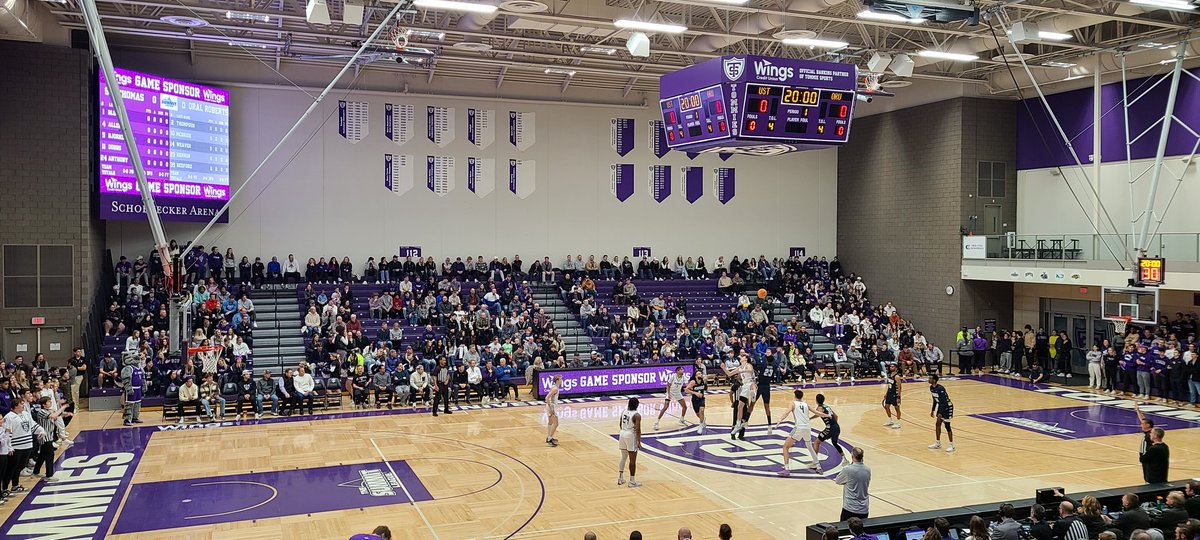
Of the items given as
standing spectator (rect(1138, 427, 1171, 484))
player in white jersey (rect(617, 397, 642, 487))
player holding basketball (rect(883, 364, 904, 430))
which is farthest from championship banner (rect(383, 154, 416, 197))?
standing spectator (rect(1138, 427, 1171, 484))

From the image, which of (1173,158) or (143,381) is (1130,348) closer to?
(1173,158)

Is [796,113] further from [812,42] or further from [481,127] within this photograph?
[481,127]

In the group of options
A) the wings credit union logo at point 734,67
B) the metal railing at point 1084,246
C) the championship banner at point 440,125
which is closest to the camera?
the wings credit union logo at point 734,67

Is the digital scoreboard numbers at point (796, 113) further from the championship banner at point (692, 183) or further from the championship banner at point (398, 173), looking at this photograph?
the championship banner at point (692, 183)

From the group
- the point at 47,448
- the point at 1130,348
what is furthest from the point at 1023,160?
the point at 47,448

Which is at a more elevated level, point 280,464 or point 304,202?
point 304,202

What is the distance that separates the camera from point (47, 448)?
15289mm

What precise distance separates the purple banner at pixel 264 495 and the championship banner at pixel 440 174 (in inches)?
731

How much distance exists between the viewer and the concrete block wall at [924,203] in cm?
3319

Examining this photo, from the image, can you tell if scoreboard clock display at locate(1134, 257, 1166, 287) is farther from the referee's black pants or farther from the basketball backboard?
the referee's black pants

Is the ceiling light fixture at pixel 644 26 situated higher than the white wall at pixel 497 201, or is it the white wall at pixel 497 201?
the ceiling light fixture at pixel 644 26

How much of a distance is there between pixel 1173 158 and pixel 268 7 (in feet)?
88.0

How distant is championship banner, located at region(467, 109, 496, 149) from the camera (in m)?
34.2

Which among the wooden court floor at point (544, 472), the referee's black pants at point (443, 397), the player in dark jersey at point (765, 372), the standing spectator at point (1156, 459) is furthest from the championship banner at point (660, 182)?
the standing spectator at point (1156, 459)
